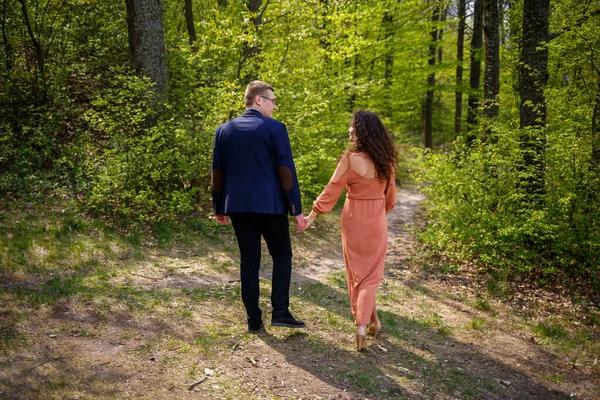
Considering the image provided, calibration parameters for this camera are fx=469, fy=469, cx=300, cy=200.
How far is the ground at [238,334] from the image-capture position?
11.6 ft

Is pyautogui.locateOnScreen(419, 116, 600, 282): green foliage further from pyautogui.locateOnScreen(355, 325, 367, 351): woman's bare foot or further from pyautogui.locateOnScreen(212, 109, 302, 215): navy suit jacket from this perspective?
pyautogui.locateOnScreen(212, 109, 302, 215): navy suit jacket

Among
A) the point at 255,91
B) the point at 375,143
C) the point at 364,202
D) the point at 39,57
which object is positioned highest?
the point at 39,57

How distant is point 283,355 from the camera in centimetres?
403

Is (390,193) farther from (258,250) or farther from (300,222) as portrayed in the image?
(258,250)

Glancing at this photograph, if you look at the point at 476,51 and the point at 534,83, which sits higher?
the point at 476,51

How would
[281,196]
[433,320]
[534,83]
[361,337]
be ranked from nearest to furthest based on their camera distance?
[281,196]
[361,337]
[433,320]
[534,83]

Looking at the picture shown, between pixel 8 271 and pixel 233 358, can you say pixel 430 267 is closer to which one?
pixel 233 358

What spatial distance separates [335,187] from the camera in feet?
14.1

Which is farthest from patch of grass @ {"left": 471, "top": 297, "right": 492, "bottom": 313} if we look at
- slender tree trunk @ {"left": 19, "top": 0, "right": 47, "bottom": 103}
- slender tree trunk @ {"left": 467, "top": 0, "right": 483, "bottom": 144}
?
slender tree trunk @ {"left": 19, "top": 0, "right": 47, "bottom": 103}

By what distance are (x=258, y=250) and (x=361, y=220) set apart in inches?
38.7

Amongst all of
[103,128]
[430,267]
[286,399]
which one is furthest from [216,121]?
[286,399]

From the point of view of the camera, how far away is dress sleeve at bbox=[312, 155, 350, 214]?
4.27 m

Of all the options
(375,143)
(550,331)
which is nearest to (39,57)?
(375,143)

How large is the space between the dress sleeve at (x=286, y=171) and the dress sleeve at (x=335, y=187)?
34 cm
